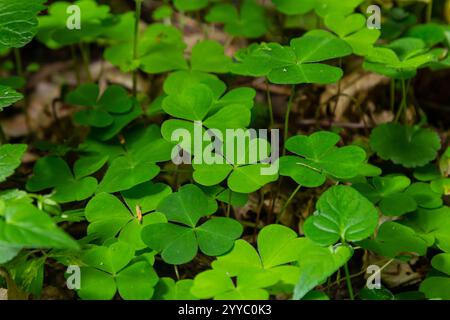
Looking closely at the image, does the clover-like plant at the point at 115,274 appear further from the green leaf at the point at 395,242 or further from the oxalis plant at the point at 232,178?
the green leaf at the point at 395,242

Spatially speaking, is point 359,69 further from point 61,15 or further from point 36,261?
point 36,261

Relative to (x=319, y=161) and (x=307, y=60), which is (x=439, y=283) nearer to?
(x=319, y=161)

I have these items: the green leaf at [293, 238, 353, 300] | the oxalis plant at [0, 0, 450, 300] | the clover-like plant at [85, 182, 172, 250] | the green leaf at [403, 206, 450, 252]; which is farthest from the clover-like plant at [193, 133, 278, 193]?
the green leaf at [403, 206, 450, 252]

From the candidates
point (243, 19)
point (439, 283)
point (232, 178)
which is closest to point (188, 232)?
point (232, 178)
